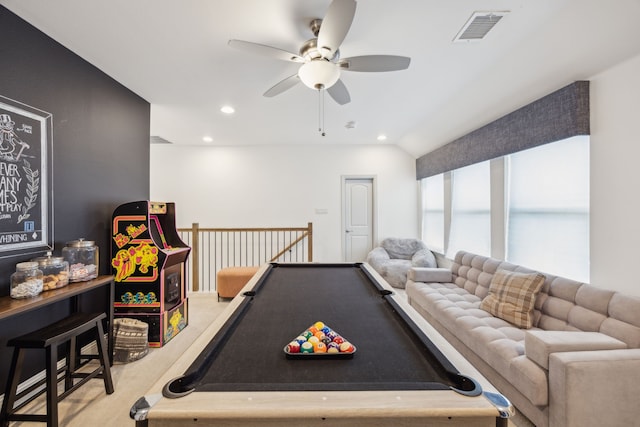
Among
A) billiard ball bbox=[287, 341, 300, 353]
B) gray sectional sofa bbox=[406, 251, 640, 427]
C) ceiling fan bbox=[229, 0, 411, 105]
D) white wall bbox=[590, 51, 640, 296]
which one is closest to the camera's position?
billiard ball bbox=[287, 341, 300, 353]

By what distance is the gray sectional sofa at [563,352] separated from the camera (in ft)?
4.67

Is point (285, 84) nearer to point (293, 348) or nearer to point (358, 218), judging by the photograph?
point (293, 348)

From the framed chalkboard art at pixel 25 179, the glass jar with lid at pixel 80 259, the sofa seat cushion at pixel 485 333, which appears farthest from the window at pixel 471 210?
the framed chalkboard art at pixel 25 179

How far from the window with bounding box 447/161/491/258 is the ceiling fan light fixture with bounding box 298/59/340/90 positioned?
266 centimetres

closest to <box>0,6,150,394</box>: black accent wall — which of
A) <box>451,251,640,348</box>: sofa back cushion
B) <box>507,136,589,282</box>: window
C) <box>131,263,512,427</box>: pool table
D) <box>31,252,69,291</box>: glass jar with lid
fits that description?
<box>31,252,69,291</box>: glass jar with lid

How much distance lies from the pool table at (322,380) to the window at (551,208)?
6.16 ft

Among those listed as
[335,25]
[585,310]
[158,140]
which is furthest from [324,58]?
[158,140]

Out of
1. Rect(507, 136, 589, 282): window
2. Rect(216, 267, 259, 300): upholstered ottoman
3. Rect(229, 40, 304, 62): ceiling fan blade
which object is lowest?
Rect(216, 267, 259, 300): upholstered ottoman

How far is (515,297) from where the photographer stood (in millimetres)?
2311

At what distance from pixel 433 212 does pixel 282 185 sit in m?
2.98

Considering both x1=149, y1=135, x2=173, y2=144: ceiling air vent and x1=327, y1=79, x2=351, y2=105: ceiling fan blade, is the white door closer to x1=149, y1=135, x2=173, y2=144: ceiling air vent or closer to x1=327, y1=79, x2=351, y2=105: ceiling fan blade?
x1=327, y1=79, x2=351, y2=105: ceiling fan blade

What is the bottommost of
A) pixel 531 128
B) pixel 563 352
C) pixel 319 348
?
pixel 563 352

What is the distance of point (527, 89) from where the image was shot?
2549 mm

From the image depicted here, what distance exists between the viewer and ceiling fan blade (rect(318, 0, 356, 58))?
4.86 feet
